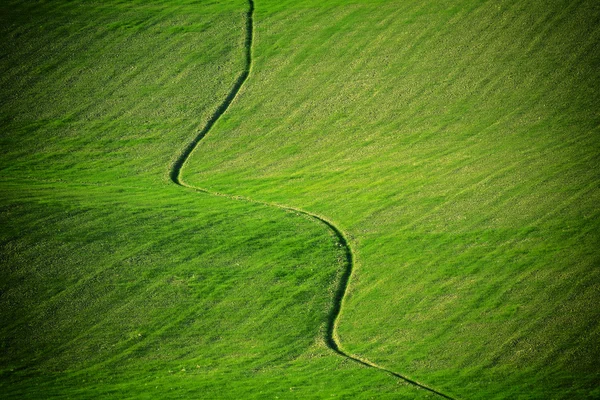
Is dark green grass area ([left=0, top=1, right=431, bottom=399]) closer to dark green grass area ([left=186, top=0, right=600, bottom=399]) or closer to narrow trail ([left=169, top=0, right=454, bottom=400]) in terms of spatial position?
narrow trail ([left=169, top=0, right=454, bottom=400])

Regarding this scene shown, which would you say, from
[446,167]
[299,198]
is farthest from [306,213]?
[446,167]

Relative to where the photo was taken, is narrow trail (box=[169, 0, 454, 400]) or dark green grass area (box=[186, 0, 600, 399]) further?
dark green grass area (box=[186, 0, 600, 399])

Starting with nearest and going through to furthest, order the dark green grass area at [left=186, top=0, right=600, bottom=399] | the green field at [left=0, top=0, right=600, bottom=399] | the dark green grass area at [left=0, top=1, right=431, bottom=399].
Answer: the dark green grass area at [left=0, top=1, right=431, bottom=399] → the green field at [left=0, top=0, right=600, bottom=399] → the dark green grass area at [left=186, top=0, right=600, bottom=399]

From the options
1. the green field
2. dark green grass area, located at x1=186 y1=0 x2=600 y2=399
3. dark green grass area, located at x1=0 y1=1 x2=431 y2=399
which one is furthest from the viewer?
dark green grass area, located at x1=186 y1=0 x2=600 y2=399

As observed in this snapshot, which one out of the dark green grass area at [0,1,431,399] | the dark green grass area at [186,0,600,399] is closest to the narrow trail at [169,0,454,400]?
the dark green grass area at [0,1,431,399]

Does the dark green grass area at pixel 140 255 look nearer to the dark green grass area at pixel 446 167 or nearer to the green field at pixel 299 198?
the green field at pixel 299 198

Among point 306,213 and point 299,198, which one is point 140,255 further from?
point 299,198
